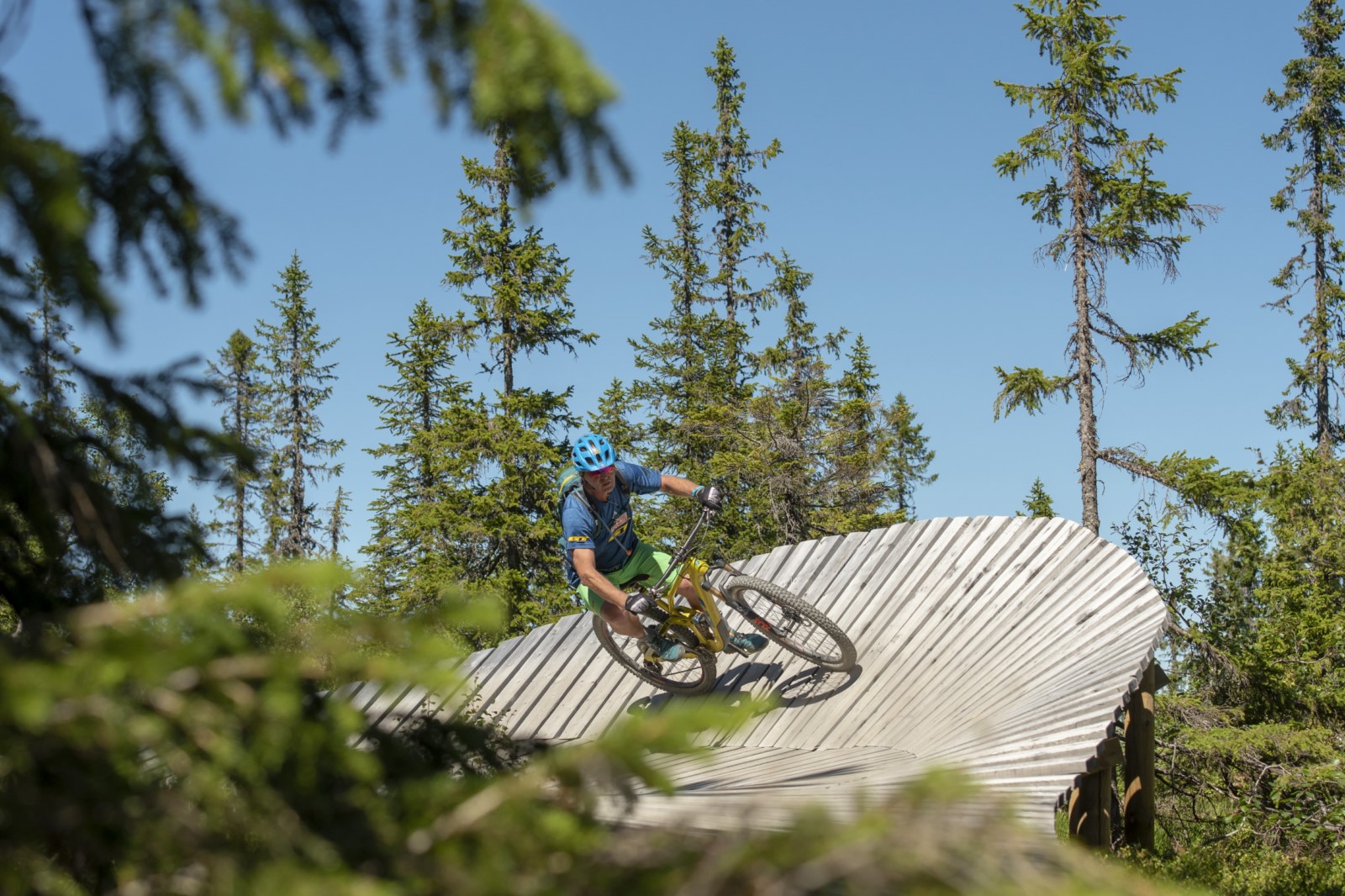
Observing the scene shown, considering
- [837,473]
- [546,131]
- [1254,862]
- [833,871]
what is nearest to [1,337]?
[546,131]

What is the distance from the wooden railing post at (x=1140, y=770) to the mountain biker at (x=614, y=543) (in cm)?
423

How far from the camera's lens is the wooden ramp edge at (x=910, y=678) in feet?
20.6

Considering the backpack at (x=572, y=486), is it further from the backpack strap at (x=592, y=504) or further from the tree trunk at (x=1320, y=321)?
the tree trunk at (x=1320, y=321)

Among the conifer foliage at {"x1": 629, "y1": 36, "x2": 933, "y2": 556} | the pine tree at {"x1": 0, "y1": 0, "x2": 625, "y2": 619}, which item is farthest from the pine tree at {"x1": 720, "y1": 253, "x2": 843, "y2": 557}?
the pine tree at {"x1": 0, "y1": 0, "x2": 625, "y2": 619}

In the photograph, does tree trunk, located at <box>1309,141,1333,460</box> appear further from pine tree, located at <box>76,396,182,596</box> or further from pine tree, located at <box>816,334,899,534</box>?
pine tree, located at <box>76,396,182,596</box>

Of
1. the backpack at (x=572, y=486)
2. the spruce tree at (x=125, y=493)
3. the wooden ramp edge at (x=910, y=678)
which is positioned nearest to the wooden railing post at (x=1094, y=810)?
the wooden ramp edge at (x=910, y=678)

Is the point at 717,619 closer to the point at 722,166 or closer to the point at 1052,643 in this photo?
the point at 1052,643

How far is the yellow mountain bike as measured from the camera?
350 inches

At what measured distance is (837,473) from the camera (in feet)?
101

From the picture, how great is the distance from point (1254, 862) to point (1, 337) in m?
14.4

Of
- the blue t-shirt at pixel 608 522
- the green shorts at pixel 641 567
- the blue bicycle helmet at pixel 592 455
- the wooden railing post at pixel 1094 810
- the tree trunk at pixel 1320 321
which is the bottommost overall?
the wooden railing post at pixel 1094 810

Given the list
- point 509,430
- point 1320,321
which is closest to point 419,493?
point 509,430

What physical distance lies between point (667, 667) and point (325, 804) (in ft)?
26.1

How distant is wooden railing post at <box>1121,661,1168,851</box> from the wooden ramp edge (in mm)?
2828
